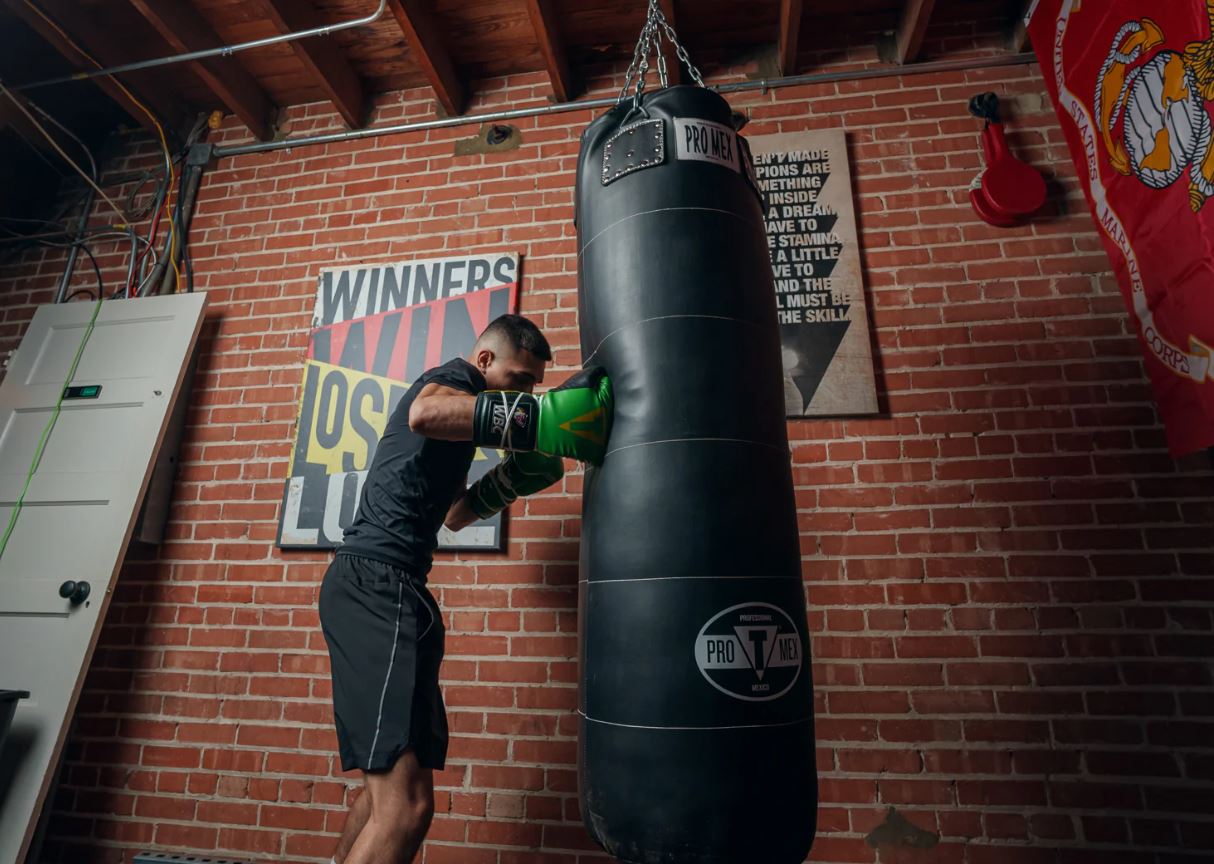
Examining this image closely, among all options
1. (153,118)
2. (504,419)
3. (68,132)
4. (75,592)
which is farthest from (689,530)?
(68,132)

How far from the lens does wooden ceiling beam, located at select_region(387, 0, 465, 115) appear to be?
2510 millimetres

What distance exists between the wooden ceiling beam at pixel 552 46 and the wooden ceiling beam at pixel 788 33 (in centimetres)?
90

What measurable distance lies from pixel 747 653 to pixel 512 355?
1.02 metres

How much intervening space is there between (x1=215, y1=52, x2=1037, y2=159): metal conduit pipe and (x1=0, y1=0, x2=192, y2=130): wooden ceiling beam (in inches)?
13.1

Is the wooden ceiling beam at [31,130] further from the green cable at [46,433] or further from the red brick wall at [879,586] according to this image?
the red brick wall at [879,586]

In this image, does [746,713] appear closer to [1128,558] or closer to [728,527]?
[728,527]

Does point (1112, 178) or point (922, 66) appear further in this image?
point (922, 66)

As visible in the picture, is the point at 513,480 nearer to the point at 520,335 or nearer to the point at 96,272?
the point at 520,335

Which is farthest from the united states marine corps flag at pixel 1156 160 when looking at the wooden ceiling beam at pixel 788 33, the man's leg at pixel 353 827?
the man's leg at pixel 353 827

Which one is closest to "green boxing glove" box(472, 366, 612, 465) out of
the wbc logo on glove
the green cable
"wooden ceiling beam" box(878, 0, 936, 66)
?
the wbc logo on glove

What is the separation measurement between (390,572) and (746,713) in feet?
3.07

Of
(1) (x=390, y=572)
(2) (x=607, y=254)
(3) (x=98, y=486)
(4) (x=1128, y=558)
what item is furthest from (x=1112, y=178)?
(3) (x=98, y=486)

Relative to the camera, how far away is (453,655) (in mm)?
2268

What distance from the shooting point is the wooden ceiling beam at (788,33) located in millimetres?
2441
